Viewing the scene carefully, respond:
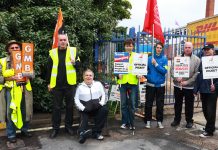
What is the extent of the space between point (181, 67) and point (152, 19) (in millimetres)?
1203

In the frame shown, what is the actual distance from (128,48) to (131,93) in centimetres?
95

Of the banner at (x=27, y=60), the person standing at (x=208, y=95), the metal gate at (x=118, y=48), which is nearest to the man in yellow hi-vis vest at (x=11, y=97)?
the banner at (x=27, y=60)

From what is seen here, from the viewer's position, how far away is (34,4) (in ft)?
26.4

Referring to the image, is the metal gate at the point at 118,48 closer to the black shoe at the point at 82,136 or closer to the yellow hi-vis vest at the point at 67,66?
the yellow hi-vis vest at the point at 67,66

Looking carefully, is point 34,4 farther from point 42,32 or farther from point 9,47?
point 9,47

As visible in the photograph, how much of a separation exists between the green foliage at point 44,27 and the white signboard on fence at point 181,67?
8.81ft

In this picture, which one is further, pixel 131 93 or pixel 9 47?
pixel 131 93

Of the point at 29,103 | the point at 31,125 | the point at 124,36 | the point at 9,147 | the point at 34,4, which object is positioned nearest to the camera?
the point at 9,147

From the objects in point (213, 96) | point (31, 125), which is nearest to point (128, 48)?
point (213, 96)

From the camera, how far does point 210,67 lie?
5402 mm

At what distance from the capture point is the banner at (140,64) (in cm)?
577

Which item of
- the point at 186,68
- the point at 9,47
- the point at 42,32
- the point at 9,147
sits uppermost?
the point at 42,32

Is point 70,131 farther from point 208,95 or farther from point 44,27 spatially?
point 44,27

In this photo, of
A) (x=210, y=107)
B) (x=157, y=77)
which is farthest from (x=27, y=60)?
(x=210, y=107)
